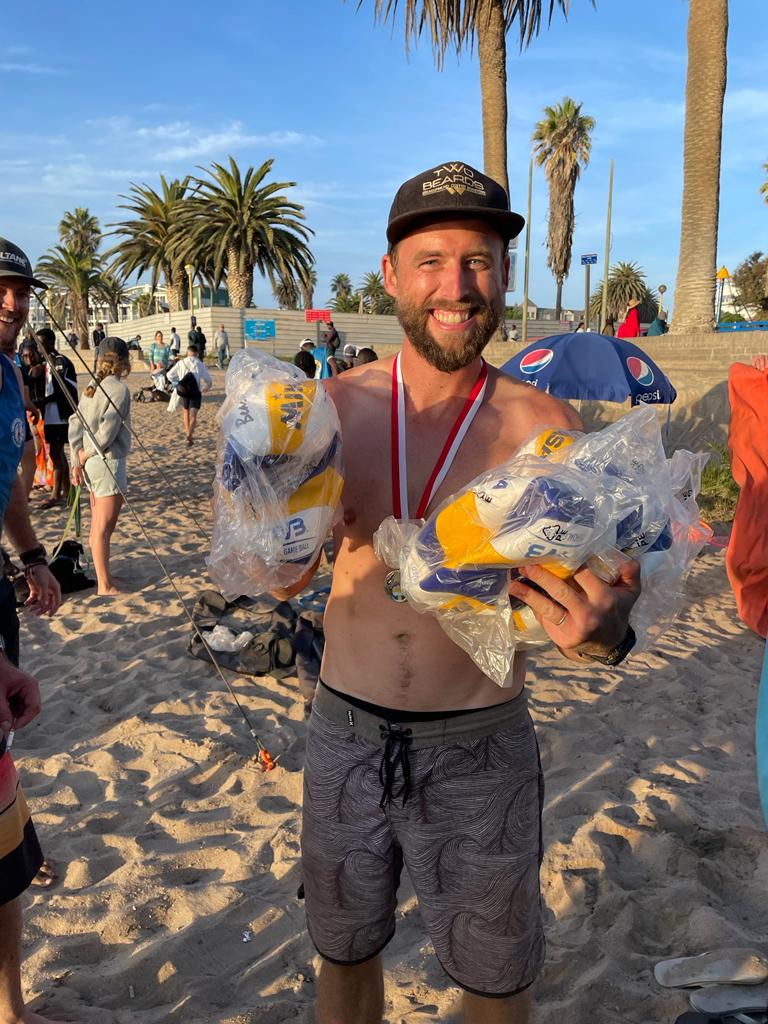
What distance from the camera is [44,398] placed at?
8.71 metres

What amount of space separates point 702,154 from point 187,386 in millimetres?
9137

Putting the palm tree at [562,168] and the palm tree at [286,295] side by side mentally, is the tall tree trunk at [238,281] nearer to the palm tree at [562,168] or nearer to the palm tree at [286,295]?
the palm tree at [286,295]

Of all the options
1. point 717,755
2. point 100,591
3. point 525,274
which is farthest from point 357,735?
point 525,274

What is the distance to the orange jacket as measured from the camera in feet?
6.63

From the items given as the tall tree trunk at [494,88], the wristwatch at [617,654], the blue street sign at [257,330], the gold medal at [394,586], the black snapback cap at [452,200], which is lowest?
the wristwatch at [617,654]

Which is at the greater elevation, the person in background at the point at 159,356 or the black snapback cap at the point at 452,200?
the person in background at the point at 159,356

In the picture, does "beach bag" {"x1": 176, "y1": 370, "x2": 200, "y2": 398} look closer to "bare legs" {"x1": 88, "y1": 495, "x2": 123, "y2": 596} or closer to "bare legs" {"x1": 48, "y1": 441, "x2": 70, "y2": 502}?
"bare legs" {"x1": 48, "y1": 441, "x2": 70, "y2": 502}

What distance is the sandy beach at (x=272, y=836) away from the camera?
2.52 meters

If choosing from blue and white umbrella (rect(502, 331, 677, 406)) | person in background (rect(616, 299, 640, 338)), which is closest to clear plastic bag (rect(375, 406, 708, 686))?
blue and white umbrella (rect(502, 331, 677, 406))

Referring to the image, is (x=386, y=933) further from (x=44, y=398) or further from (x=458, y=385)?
(x=44, y=398)

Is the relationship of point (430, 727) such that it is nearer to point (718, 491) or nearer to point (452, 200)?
point (452, 200)

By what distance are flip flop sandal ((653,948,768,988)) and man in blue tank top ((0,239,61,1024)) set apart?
6.88ft

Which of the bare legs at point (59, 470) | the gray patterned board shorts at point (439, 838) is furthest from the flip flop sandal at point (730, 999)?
the bare legs at point (59, 470)

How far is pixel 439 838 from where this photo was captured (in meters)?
1.83
